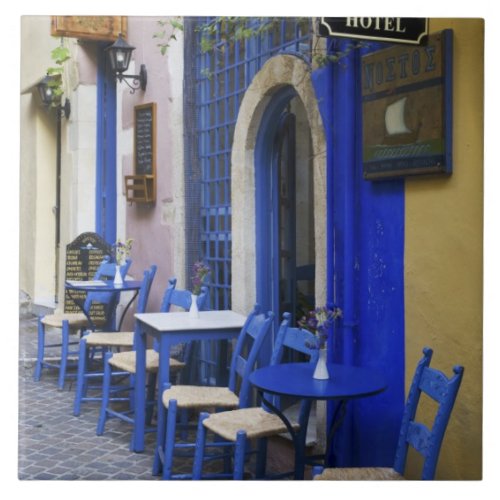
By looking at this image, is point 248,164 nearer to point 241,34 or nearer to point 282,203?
point 282,203

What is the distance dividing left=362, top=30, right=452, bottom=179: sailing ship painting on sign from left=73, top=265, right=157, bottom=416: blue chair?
1768 mm

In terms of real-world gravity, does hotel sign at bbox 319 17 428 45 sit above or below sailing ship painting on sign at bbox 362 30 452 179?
above

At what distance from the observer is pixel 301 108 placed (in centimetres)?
546

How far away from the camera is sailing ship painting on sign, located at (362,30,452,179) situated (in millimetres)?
4098

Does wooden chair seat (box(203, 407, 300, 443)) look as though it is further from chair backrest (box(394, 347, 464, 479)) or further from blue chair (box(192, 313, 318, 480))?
chair backrest (box(394, 347, 464, 479))

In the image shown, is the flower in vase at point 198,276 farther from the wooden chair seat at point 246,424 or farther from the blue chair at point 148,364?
the wooden chair seat at point 246,424

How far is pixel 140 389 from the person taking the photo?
18.0 feet

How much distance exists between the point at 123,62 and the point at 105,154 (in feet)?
1.86

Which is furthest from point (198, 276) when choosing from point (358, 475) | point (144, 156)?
point (358, 475)

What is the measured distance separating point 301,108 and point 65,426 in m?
2.23

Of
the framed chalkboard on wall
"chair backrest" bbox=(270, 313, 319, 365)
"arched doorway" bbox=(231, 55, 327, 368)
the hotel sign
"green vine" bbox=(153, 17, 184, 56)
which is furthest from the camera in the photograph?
the framed chalkboard on wall

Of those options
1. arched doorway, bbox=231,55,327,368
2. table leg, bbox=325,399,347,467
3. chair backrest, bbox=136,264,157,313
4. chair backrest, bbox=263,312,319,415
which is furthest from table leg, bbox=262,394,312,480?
chair backrest, bbox=136,264,157,313
